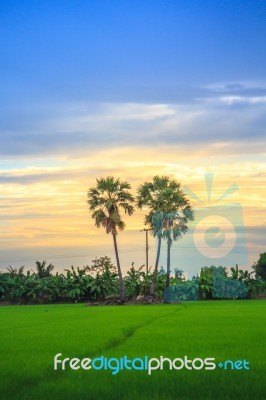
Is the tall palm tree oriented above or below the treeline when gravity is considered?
above

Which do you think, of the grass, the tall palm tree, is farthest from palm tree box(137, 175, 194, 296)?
the grass

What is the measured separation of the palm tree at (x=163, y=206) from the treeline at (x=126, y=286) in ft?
11.7

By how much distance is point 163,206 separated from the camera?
72250mm

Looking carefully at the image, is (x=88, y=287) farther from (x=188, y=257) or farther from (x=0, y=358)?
(x=0, y=358)

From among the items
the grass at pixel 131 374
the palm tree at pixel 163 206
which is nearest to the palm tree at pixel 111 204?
the palm tree at pixel 163 206

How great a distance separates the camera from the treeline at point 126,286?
7250 cm

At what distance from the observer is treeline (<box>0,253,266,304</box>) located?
72500mm

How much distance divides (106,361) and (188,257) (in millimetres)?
51316

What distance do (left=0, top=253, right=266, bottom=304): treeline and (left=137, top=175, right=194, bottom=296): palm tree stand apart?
3558 millimetres

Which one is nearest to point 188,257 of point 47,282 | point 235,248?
point 235,248
